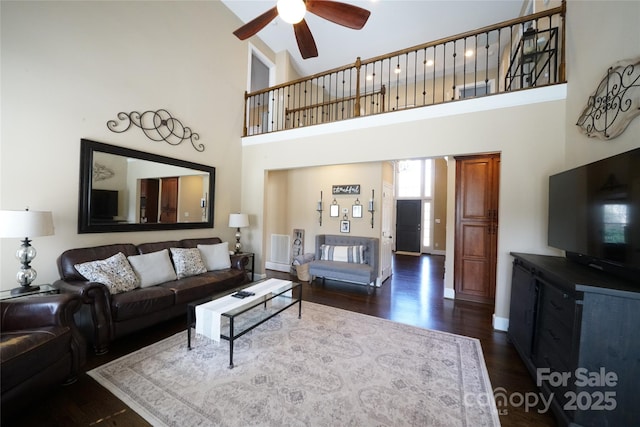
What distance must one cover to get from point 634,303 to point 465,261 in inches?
106

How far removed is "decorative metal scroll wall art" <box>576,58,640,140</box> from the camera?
5.71ft

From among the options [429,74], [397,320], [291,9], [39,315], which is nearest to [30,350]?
[39,315]

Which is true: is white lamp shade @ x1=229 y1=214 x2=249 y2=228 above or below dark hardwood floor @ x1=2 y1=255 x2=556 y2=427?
above

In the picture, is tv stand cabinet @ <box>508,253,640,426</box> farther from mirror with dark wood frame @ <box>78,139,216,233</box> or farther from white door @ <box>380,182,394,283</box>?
mirror with dark wood frame @ <box>78,139,216,233</box>

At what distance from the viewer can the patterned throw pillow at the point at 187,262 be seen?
10.8ft

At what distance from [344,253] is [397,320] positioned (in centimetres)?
178

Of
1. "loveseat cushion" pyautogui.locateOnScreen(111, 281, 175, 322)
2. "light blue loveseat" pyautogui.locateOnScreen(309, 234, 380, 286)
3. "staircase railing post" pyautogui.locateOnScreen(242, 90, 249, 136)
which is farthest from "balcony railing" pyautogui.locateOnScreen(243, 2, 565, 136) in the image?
"loveseat cushion" pyautogui.locateOnScreen(111, 281, 175, 322)

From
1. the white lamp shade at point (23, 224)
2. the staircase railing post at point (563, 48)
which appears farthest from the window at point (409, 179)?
the white lamp shade at point (23, 224)

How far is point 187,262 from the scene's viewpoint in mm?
3348

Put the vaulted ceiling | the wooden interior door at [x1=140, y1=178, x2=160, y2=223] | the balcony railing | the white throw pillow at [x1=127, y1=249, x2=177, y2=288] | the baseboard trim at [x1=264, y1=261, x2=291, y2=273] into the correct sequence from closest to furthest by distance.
Answer: 1. the white throw pillow at [x1=127, y1=249, x2=177, y2=288]
2. the wooden interior door at [x1=140, y1=178, x2=160, y2=223]
3. the balcony railing
4. the vaulted ceiling
5. the baseboard trim at [x1=264, y1=261, x2=291, y2=273]

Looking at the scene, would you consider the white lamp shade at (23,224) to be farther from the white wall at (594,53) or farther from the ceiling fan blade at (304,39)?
the white wall at (594,53)

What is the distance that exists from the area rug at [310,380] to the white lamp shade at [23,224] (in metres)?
1.27

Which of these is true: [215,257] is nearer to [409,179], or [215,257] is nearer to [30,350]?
[30,350]

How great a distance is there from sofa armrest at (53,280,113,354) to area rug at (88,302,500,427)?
27cm
